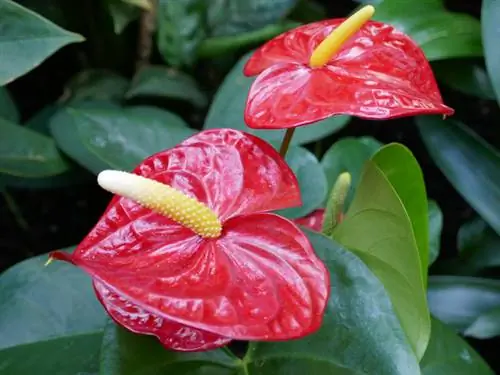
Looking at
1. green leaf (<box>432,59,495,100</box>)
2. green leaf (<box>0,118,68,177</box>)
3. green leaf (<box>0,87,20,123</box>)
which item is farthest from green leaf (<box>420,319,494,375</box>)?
green leaf (<box>0,87,20,123</box>)

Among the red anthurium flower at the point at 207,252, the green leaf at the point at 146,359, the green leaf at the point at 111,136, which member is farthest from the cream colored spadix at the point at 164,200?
the green leaf at the point at 111,136

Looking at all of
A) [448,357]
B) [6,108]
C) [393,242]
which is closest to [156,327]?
[393,242]

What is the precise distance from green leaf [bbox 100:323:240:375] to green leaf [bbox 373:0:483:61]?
467mm

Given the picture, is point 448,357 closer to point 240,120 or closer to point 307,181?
point 307,181

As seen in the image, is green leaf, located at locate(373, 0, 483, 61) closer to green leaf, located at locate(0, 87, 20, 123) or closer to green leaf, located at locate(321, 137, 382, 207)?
green leaf, located at locate(321, 137, 382, 207)

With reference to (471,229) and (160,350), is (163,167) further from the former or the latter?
(471,229)

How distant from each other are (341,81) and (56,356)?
346 mm

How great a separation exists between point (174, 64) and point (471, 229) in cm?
48

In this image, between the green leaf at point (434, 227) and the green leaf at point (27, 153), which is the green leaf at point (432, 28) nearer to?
the green leaf at point (434, 227)

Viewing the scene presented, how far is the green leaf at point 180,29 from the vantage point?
95 centimetres

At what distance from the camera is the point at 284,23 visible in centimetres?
104

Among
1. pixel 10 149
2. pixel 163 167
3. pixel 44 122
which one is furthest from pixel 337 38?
pixel 44 122

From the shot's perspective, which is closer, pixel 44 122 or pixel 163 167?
pixel 163 167

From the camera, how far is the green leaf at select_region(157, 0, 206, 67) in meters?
0.95
